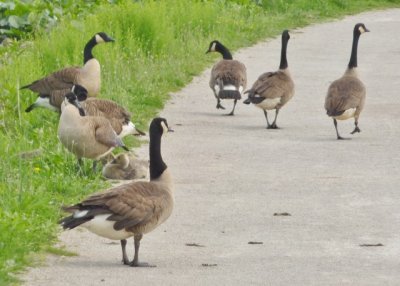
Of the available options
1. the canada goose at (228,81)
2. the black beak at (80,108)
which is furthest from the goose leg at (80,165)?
the canada goose at (228,81)

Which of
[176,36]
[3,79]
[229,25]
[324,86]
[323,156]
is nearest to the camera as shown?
[323,156]

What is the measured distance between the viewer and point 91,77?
14914mm

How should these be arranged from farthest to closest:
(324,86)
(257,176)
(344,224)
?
(324,86), (257,176), (344,224)

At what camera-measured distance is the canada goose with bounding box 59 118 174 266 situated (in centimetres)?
853

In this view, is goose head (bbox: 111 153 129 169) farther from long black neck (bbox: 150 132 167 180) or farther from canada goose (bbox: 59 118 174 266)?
canada goose (bbox: 59 118 174 266)

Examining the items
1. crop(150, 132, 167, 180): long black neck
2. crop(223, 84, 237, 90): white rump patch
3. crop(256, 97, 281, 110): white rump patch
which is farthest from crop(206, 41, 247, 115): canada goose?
crop(150, 132, 167, 180): long black neck

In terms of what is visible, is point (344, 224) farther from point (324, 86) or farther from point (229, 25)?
point (229, 25)

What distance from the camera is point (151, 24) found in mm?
20047

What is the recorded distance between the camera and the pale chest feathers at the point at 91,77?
14.8 metres

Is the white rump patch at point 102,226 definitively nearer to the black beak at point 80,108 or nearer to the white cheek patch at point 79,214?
the white cheek patch at point 79,214

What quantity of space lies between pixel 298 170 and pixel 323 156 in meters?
0.97

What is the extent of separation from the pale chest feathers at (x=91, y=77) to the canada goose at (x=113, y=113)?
163cm

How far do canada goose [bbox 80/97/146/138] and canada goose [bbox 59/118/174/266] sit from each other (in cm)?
361

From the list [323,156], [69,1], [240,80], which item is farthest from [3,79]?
[69,1]
